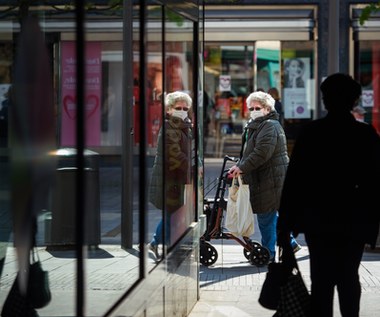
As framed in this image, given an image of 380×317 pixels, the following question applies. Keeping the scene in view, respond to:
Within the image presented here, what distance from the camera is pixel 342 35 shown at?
70.0ft

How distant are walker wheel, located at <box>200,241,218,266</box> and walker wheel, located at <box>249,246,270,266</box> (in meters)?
0.37

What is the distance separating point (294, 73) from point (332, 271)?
55.6ft

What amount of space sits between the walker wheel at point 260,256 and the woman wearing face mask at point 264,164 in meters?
0.11

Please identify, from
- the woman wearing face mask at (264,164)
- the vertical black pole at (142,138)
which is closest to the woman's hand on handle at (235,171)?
the woman wearing face mask at (264,164)

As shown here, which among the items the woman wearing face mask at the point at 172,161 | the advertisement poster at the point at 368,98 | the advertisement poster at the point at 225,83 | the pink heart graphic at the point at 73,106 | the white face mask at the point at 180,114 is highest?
the advertisement poster at the point at 225,83

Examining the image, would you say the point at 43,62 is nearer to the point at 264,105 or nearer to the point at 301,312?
the point at 301,312

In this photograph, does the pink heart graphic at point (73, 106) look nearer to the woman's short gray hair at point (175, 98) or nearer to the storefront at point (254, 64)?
the woman's short gray hair at point (175, 98)

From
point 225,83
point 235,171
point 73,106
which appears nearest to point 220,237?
point 235,171

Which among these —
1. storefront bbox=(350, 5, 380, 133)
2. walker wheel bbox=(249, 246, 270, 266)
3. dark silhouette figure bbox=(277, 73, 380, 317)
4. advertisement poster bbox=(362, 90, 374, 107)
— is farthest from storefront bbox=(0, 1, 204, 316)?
advertisement poster bbox=(362, 90, 374, 107)

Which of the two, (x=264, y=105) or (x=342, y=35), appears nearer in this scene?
(x=264, y=105)

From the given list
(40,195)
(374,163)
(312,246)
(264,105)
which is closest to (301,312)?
(312,246)

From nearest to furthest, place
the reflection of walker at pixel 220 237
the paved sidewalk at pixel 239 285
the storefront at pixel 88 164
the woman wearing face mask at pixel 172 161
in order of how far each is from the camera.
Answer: the storefront at pixel 88 164
the woman wearing face mask at pixel 172 161
the paved sidewalk at pixel 239 285
the reflection of walker at pixel 220 237

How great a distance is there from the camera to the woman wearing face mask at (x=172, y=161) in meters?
5.95

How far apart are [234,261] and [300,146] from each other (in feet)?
15.0
